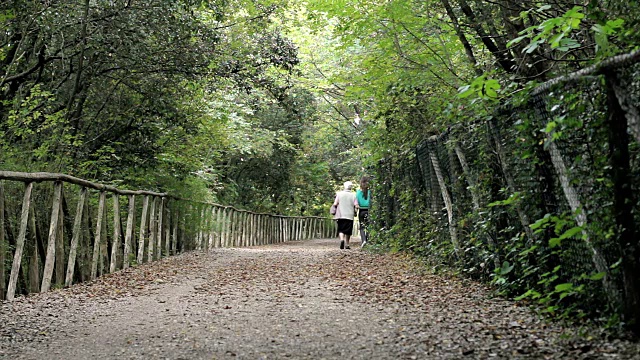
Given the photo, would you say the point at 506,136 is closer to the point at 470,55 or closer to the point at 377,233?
the point at 470,55

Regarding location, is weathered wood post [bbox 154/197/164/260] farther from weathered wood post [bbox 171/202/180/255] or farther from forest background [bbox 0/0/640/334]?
weathered wood post [bbox 171/202/180/255]

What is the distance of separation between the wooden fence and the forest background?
3.11ft

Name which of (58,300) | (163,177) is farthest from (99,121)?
(58,300)

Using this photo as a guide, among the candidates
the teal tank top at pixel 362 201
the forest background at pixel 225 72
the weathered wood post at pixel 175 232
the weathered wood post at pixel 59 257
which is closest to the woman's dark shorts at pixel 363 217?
the teal tank top at pixel 362 201

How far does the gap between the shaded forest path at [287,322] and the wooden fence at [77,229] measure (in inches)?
17.2

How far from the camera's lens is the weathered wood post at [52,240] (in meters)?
8.41

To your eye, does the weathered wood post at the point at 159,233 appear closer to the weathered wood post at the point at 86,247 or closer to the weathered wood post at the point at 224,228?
the weathered wood post at the point at 86,247

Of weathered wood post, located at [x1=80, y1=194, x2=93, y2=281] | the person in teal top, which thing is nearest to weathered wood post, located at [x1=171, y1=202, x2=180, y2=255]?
weathered wood post, located at [x1=80, y1=194, x2=93, y2=281]

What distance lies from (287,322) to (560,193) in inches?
97.4

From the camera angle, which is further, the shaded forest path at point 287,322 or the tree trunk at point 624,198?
the shaded forest path at point 287,322

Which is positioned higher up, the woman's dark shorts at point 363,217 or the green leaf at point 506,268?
the woman's dark shorts at point 363,217

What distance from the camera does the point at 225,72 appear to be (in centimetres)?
1441

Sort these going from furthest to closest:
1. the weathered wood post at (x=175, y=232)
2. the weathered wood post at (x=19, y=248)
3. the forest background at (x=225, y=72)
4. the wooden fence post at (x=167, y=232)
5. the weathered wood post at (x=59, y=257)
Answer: the weathered wood post at (x=175, y=232) → the wooden fence post at (x=167, y=232) → the weathered wood post at (x=59, y=257) → the weathered wood post at (x=19, y=248) → the forest background at (x=225, y=72)

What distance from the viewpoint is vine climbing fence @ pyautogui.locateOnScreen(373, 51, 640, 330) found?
3.89 meters
